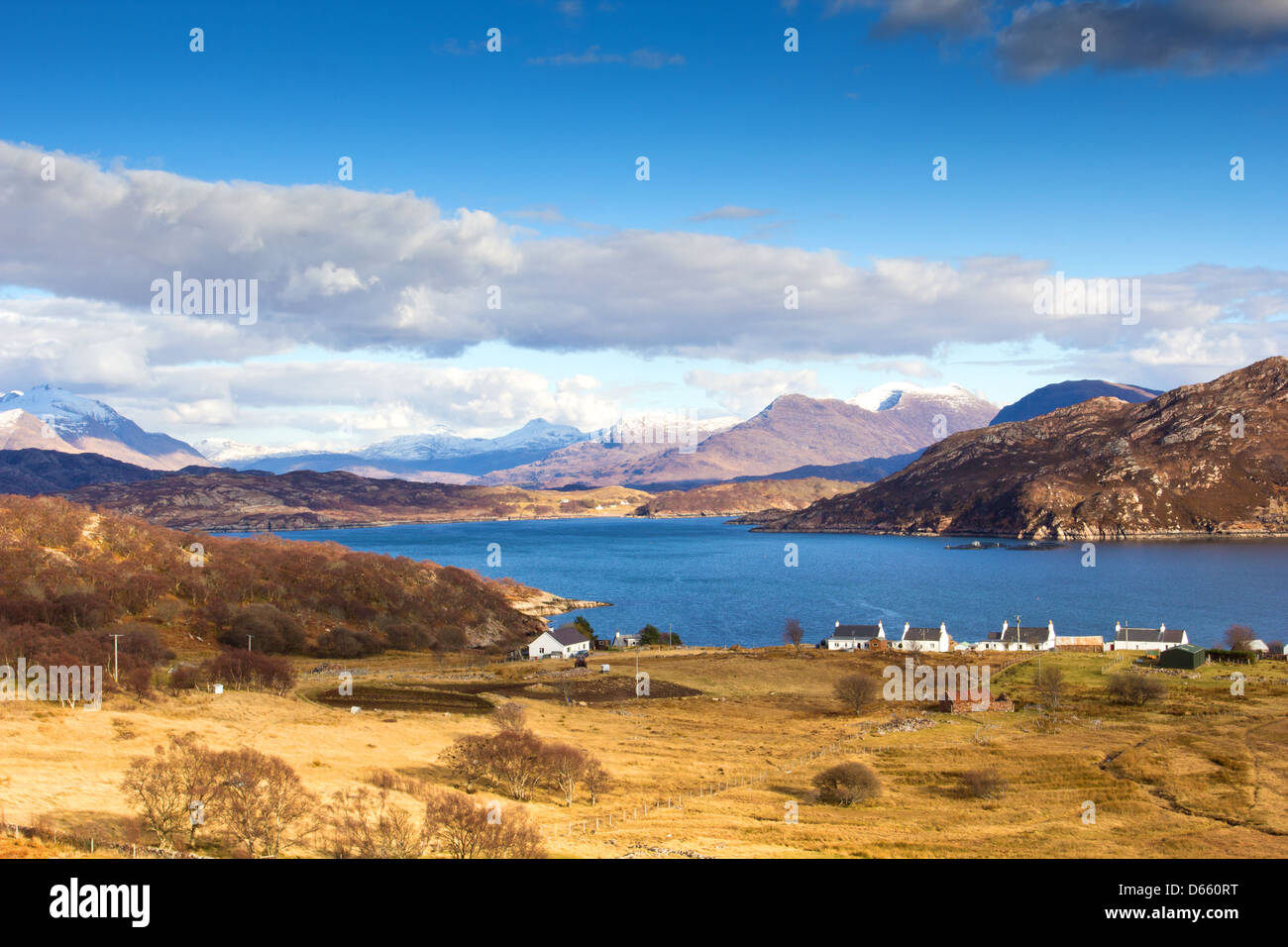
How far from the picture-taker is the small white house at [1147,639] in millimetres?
97625

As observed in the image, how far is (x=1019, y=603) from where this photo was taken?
145 metres

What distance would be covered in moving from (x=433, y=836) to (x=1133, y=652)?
93.7m

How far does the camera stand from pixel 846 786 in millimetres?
43688

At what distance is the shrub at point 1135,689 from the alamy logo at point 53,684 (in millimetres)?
73763

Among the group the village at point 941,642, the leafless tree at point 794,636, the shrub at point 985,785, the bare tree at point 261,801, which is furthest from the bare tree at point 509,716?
the leafless tree at point 794,636

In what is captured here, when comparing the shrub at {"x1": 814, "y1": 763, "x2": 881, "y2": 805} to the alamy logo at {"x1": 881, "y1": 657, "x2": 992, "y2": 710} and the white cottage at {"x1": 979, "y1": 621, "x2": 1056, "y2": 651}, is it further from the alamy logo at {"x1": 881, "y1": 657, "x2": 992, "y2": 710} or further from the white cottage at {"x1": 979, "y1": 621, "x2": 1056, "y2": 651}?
the white cottage at {"x1": 979, "y1": 621, "x2": 1056, "y2": 651}

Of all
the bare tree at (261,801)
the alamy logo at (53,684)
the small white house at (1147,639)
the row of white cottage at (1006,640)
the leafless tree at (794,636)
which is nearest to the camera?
the bare tree at (261,801)

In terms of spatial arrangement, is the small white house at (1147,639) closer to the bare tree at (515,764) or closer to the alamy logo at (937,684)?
the alamy logo at (937,684)

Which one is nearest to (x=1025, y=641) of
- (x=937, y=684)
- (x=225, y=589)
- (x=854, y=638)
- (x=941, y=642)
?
(x=941, y=642)

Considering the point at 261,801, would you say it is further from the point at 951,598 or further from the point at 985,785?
the point at 951,598
